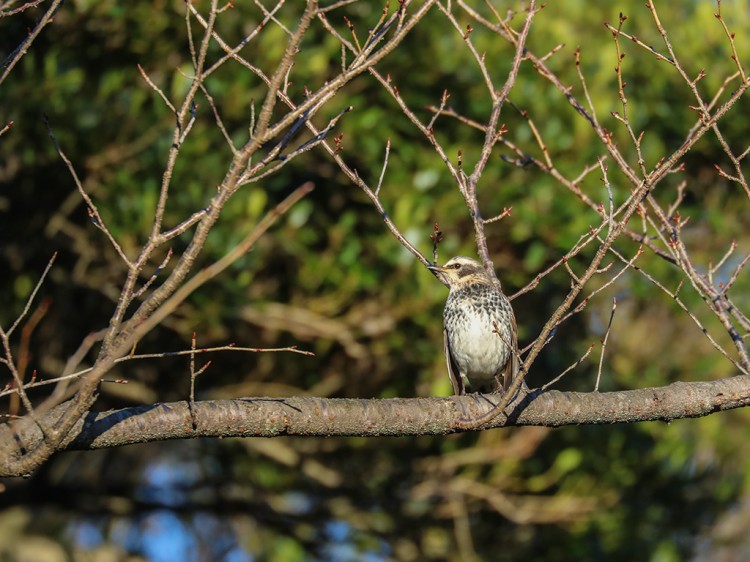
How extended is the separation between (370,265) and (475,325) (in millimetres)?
1111

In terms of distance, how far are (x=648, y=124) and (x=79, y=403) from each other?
5322 mm

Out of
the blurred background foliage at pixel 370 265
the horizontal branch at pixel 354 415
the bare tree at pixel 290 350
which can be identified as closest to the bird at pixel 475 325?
the blurred background foliage at pixel 370 265

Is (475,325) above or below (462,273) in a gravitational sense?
below

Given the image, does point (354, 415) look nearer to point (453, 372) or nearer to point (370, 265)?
point (453, 372)

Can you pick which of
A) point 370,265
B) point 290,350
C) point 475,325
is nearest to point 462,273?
point 475,325

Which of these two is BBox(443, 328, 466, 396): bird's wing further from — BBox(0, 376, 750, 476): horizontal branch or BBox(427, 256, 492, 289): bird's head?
BBox(0, 376, 750, 476): horizontal branch

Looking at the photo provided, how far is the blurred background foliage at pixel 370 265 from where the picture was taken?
19.7 feet

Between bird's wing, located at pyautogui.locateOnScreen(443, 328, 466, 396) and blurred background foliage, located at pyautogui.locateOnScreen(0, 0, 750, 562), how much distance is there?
41 cm

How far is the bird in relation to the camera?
5660 millimetres

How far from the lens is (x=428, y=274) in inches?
253

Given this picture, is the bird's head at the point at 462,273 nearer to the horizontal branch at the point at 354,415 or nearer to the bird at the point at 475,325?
the bird at the point at 475,325

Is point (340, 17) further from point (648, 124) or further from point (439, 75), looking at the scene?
point (648, 124)

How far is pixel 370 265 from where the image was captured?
21.5 ft

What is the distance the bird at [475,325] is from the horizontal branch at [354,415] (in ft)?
5.58
